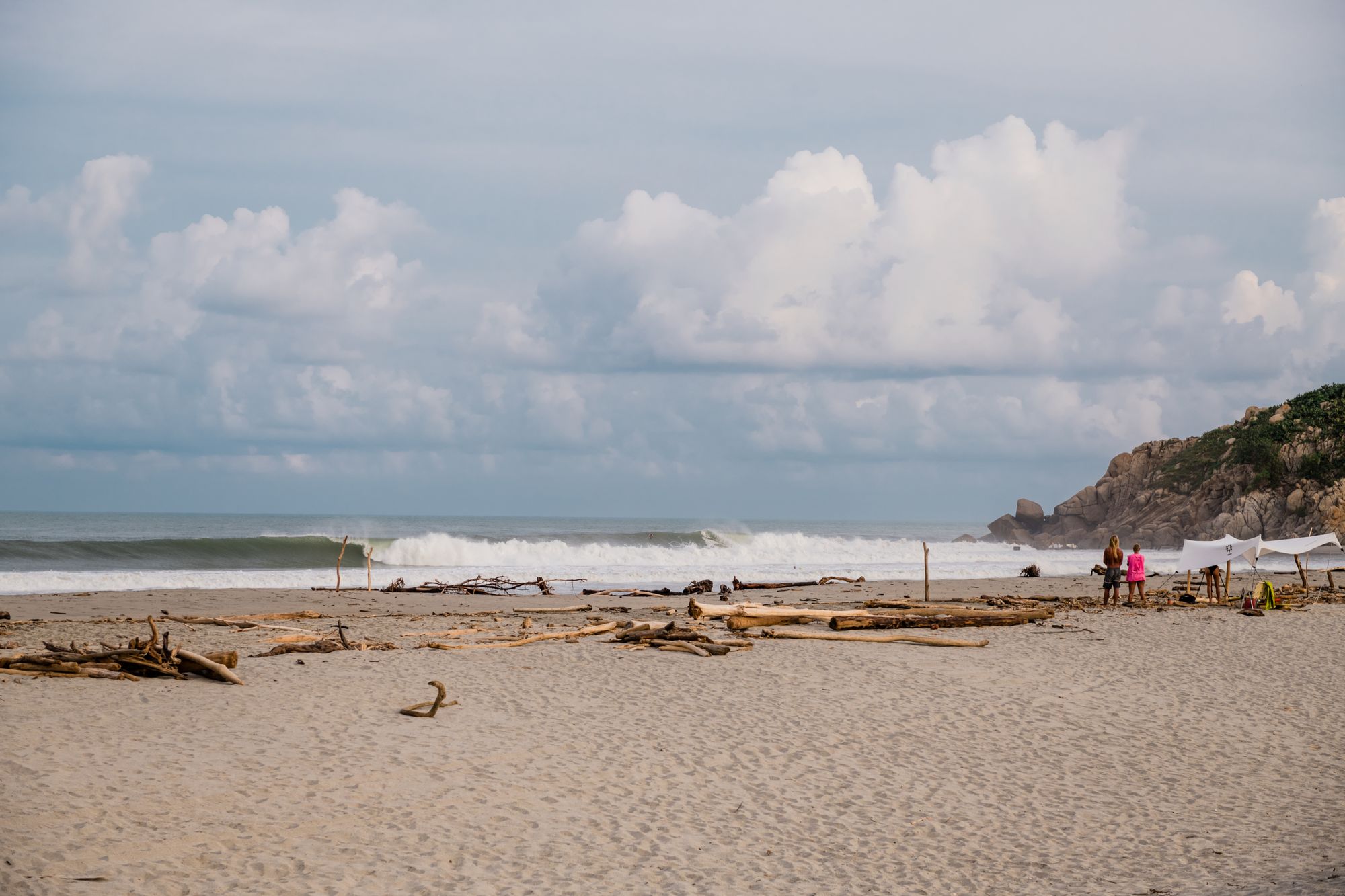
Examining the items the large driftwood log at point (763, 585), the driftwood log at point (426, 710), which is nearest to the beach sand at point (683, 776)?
the driftwood log at point (426, 710)

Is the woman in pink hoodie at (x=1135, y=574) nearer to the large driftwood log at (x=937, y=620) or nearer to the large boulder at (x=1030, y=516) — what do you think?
the large driftwood log at (x=937, y=620)

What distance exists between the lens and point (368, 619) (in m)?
18.5

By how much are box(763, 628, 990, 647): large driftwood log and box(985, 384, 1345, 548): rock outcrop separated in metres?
45.7

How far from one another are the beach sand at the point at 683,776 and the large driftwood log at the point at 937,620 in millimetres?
2389

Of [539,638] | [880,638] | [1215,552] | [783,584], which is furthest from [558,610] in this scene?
[1215,552]

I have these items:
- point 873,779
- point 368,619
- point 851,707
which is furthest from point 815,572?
point 873,779

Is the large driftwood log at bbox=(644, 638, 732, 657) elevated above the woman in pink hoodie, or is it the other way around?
the woman in pink hoodie

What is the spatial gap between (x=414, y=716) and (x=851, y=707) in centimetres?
450

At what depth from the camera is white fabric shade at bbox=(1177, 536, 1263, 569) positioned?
22000 millimetres

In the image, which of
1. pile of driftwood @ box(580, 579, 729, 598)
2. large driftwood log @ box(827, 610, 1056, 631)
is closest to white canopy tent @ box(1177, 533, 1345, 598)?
large driftwood log @ box(827, 610, 1056, 631)

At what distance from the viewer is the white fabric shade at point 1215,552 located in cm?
2200

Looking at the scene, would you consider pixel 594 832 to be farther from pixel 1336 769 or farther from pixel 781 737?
pixel 1336 769

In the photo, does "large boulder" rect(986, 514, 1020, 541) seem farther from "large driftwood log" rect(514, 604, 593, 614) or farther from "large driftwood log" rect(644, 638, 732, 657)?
"large driftwood log" rect(644, 638, 732, 657)

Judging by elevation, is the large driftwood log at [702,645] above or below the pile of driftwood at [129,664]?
below
